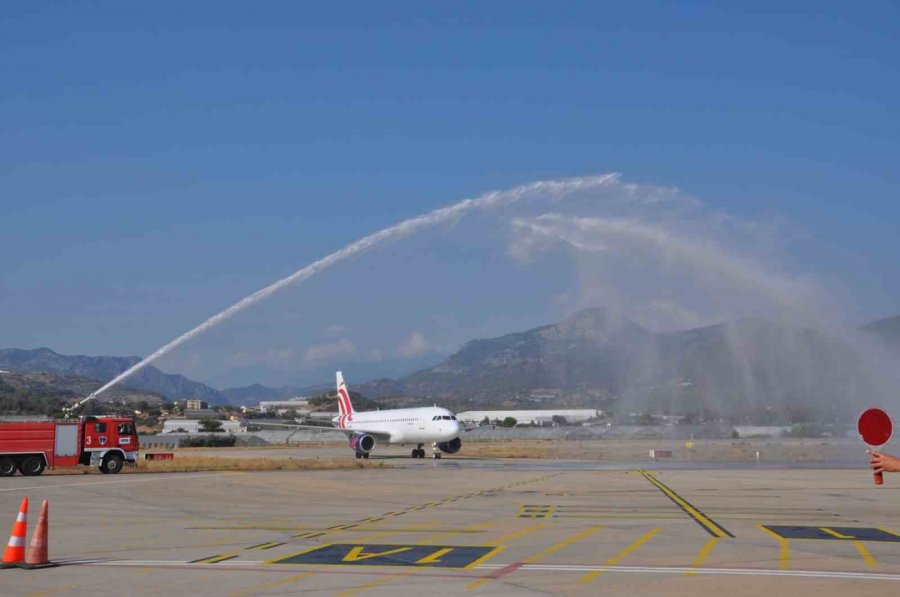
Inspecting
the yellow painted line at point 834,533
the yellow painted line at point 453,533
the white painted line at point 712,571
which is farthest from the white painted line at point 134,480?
the yellow painted line at point 834,533

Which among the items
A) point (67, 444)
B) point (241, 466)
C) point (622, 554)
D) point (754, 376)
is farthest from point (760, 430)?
point (622, 554)

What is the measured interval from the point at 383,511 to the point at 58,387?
101 metres

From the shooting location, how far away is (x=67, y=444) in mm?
50125

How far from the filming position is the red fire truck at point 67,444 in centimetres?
4809

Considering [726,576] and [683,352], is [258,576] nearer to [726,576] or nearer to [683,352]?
[726,576]

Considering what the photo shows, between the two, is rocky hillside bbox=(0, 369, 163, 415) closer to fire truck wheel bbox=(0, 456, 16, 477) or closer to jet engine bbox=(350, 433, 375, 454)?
jet engine bbox=(350, 433, 375, 454)

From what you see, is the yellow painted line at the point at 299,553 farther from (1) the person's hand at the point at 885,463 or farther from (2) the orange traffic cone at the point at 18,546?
(1) the person's hand at the point at 885,463

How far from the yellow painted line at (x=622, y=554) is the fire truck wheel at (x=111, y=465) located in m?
37.8

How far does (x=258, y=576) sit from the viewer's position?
15.4 meters

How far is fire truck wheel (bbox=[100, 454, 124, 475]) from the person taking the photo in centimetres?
5166

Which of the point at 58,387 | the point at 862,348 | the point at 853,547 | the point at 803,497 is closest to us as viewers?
the point at 853,547

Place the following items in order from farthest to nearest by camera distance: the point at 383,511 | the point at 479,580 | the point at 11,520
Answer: the point at 383,511 < the point at 11,520 < the point at 479,580

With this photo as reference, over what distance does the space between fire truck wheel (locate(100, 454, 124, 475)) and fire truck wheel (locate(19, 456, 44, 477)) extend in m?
3.42

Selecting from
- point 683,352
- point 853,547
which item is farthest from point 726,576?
point 683,352
